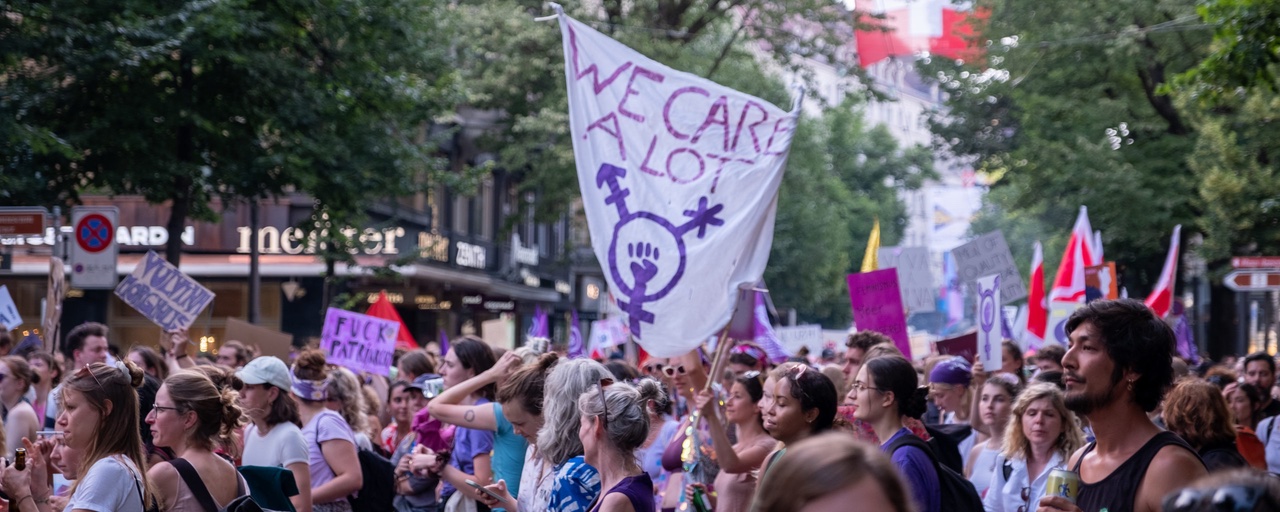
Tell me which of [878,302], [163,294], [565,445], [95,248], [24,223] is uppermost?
[24,223]

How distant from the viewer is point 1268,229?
26.2m

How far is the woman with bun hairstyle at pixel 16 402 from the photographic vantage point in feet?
27.5

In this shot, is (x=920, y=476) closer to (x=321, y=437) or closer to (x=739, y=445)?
(x=739, y=445)

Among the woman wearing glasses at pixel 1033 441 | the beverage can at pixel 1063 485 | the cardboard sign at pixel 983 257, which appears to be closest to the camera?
the beverage can at pixel 1063 485

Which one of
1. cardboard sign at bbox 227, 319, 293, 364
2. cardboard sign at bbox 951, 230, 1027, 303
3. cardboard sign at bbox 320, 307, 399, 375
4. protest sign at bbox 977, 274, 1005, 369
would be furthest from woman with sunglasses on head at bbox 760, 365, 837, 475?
cardboard sign at bbox 951, 230, 1027, 303

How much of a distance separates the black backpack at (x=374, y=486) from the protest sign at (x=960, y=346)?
5.72 m

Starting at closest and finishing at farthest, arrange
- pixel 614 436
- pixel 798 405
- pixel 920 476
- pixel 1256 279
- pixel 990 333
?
pixel 920 476 → pixel 614 436 → pixel 798 405 → pixel 990 333 → pixel 1256 279

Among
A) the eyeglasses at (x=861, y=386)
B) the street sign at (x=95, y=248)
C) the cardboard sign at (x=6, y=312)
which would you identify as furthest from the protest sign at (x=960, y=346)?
the cardboard sign at (x=6, y=312)

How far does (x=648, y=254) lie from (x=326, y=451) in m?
1.96

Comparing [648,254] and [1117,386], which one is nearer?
[1117,386]

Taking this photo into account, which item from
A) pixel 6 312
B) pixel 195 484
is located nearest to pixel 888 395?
pixel 195 484

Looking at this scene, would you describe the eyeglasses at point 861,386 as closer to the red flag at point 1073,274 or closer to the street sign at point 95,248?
the street sign at point 95,248

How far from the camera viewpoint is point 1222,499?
206cm

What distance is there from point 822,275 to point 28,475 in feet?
168
